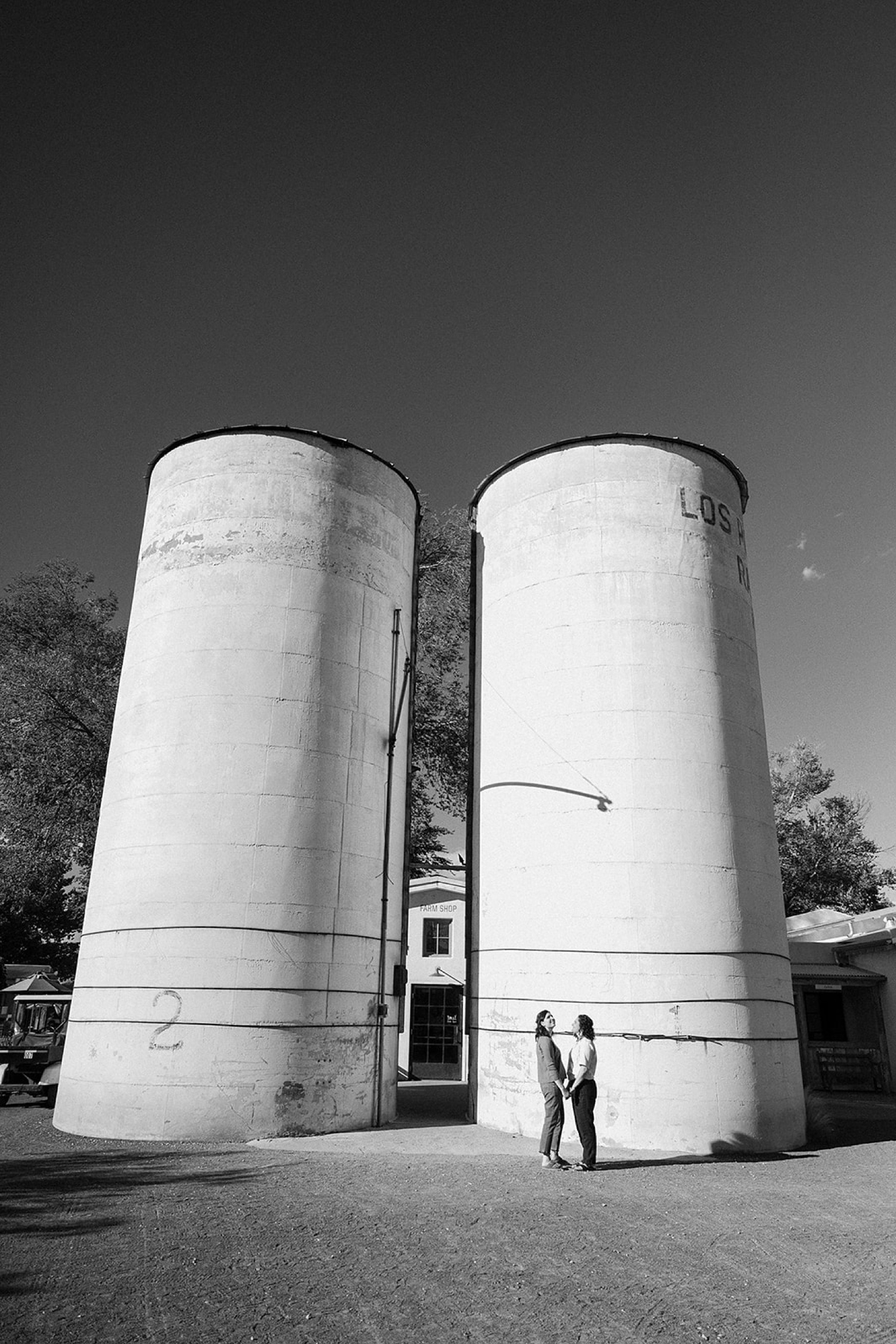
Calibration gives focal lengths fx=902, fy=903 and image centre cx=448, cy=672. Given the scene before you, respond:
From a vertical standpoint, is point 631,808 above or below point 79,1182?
above

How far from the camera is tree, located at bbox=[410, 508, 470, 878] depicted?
2722cm

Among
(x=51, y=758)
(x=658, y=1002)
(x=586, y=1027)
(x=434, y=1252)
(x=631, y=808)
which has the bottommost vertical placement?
(x=434, y=1252)

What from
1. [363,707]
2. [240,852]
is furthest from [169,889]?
[363,707]

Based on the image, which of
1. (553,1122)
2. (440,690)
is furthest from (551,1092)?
(440,690)

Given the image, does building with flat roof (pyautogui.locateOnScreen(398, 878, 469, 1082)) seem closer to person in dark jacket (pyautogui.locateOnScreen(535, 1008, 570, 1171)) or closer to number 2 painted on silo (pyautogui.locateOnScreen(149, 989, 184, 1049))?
number 2 painted on silo (pyautogui.locateOnScreen(149, 989, 184, 1049))

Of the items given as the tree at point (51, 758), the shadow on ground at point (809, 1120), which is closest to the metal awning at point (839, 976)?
the shadow on ground at point (809, 1120)

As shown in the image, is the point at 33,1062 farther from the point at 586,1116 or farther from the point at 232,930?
the point at 586,1116

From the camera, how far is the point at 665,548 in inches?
639

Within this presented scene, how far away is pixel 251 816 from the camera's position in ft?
47.8

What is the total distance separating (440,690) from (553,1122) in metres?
17.3

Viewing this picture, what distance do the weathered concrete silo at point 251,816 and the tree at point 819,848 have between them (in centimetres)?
2898

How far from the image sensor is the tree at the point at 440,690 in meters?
27.2

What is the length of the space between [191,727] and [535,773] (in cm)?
589

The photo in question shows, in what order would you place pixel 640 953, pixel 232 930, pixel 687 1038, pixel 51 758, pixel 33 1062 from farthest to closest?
1. pixel 51 758
2. pixel 33 1062
3. pixel 232 930
4. pixel 640 953
5. pixel 687 1038
